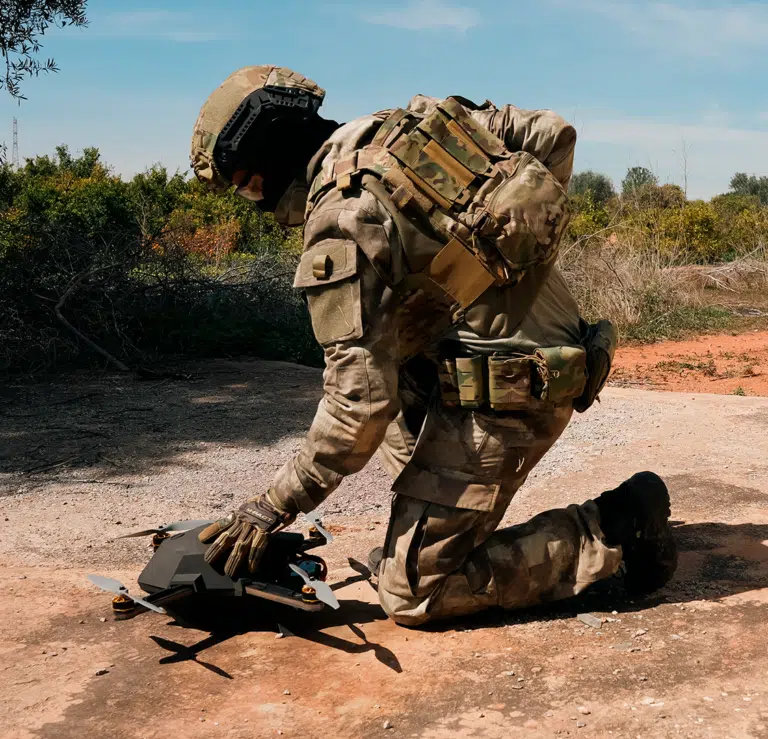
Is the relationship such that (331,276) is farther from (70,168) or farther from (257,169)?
(70,168)

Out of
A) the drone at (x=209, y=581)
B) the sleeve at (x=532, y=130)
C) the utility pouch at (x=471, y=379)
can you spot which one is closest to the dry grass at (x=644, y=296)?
the sleeve at (x=532, y=130)

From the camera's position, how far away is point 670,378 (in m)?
10.7

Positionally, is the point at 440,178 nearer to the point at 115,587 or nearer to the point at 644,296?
the point at 115,587

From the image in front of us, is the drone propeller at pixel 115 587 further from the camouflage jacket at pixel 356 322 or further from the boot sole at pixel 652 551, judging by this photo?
the boot sole at pixel 652 551

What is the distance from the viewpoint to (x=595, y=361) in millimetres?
3533

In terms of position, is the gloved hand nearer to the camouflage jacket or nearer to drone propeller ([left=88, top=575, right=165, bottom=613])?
the camouflage jacket

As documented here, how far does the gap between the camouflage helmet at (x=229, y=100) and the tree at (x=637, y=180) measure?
14.3 metres

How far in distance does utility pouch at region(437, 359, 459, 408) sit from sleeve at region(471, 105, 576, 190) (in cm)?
82

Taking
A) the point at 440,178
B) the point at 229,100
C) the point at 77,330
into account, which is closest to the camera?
the point at 440,178

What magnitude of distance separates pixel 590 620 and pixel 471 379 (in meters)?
0.94

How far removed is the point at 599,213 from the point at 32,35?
1239 centimetres

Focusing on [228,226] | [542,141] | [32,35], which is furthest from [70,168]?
[542,141]

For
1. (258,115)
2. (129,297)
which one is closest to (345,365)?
(258,115)

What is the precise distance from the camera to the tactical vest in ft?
10.5
